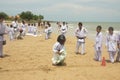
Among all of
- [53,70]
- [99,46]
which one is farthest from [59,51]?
[99,46]

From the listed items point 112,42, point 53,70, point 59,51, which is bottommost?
point 53,70

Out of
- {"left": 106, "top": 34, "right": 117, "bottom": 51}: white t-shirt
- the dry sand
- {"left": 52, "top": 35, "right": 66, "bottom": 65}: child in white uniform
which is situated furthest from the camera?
{"left": 106, "top": 34, "right": 117, "bottom": 51}: white t-shirt

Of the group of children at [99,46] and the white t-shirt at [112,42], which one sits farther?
the white t-shirt at [112,42]

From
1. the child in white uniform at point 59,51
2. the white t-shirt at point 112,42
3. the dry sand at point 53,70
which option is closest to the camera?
the dry sand at point 53,70

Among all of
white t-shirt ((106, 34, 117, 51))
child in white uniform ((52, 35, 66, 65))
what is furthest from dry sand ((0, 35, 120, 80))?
white t-shirt ((106, 34, 117, 51))

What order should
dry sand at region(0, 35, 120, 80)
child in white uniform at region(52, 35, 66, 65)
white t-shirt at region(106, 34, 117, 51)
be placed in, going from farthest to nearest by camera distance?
white t-shirt at region(106, 34, 117, 51)
child in white uniform at region(52, 35, 66, 65)
dry sand at region(0, 35, 120, 80)

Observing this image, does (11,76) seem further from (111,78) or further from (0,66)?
(111,78)

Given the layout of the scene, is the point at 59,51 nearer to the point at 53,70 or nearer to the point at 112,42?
the point at 53,70

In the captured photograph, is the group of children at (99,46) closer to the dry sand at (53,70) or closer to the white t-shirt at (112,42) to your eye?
the white t-shirt at (112,42)

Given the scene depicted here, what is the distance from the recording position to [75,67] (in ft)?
35.2

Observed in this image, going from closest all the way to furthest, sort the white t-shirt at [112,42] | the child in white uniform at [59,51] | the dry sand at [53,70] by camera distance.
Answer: the dry sand at [53,70]
the child in white uniform at [59,51]
the white t-shirt at [112,42]

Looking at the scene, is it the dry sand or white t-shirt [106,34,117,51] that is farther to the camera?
white t-shirt [106,34,117,51]

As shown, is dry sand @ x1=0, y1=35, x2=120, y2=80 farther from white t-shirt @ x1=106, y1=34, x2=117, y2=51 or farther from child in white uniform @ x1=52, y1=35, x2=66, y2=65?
white t-shirt @ x1=106, y1=34, x2=117, y2=51

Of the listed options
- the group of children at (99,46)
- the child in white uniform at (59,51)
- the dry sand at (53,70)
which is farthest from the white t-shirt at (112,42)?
the child in white uniform at (59,51)
